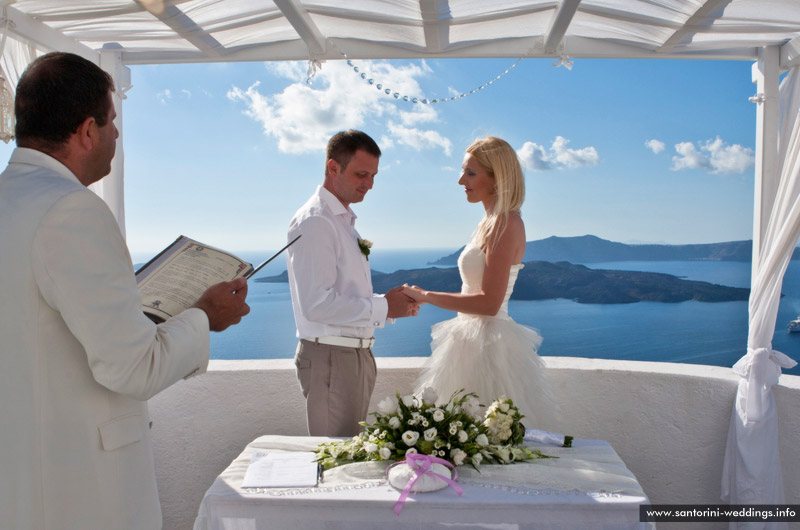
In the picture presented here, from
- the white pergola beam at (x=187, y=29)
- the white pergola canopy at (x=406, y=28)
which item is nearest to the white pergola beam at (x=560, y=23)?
the white pergola canopy at (x=406, y=28)

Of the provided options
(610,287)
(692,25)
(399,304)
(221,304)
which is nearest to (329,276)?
(399,304)

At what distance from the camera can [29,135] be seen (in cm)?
129

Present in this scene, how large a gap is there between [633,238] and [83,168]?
82.8ft

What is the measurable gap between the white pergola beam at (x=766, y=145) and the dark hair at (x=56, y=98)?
3223mm

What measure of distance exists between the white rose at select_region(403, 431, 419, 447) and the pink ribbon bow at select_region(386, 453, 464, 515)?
7cm

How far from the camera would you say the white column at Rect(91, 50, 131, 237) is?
338 cm

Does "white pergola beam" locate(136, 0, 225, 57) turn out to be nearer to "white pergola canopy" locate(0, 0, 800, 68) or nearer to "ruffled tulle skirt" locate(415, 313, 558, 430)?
"white pergola canopy" locate(0, 0, 800, 68)

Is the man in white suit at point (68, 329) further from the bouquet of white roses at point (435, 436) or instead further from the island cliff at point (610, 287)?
the island cliff at point (610, 287)

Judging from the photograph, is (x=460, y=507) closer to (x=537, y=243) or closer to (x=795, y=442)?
(x=795, y=442)

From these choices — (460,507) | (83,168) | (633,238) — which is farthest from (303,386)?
(633,238)

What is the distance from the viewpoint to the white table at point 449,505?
2.15 m

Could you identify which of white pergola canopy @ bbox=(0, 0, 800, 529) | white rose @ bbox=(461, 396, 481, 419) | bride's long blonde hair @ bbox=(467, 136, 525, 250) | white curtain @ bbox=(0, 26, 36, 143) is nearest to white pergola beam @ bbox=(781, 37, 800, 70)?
white pergola canopy @ bbox=(0, 0, 800, 529)

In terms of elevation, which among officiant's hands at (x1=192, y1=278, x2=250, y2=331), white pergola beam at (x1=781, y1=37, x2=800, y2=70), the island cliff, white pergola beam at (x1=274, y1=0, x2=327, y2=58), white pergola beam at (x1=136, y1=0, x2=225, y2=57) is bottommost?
the island cliff

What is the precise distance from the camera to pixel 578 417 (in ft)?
12.1
